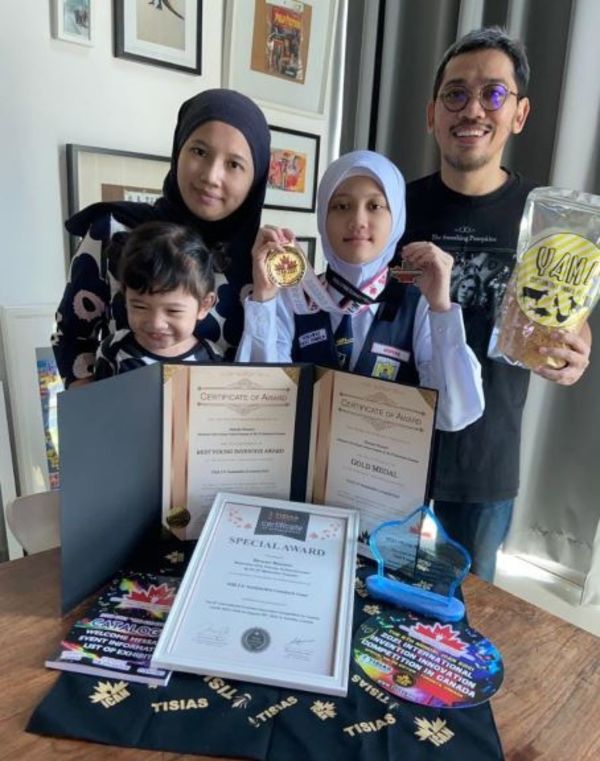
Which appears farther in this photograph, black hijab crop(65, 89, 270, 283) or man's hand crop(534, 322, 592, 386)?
black hijab crop(65, 89, 270, 283)

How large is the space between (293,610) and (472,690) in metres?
0.21

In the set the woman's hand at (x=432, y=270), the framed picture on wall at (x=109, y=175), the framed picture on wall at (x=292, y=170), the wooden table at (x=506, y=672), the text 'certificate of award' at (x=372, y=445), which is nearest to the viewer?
the wooden table at (x=506, y=672)

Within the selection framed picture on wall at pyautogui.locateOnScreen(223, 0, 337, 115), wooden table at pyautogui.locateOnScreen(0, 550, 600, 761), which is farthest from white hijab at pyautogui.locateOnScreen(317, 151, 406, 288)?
framed picture on wall at pyautogui.locateOnScreen(223, 0, 337, 115)

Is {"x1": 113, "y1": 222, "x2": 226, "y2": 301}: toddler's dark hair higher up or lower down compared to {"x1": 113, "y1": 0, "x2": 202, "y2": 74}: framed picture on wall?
lower down

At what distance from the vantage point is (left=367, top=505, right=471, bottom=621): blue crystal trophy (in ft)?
2.45

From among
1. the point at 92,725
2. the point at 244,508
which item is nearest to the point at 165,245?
the point at 244,508

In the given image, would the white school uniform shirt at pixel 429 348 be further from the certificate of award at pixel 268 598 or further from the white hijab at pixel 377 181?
the certificate of award at pixel 268 598

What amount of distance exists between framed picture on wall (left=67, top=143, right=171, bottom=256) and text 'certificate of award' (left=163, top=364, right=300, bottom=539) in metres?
1.16

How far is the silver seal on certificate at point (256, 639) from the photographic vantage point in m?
0.63

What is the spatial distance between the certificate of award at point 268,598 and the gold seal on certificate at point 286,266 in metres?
0.33

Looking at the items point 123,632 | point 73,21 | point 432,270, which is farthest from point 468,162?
point 73,21
